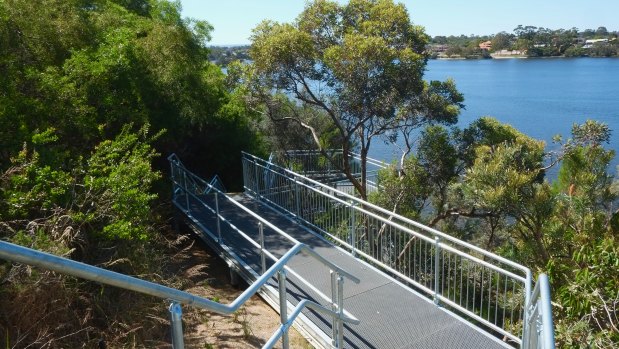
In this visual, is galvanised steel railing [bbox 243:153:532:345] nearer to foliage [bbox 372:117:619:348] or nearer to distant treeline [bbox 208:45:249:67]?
foliage [bbox 372:117:619:348]

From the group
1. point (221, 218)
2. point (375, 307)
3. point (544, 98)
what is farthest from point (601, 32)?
point (375, 307)

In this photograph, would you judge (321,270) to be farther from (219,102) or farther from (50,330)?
(219,102)

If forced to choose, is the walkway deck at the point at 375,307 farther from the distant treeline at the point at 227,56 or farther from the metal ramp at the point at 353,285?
the distant treeline at the point at 227,56

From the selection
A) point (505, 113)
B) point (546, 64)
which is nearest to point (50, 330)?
point (505, 113)

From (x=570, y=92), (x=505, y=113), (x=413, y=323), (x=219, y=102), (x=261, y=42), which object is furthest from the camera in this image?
(x=570, y=92)

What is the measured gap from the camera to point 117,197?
5762 millimetres

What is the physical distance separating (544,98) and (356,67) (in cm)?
4209

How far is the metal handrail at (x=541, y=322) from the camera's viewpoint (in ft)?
6.99

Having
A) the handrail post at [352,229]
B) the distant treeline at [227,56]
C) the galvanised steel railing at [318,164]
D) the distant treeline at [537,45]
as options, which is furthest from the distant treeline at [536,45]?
the handrail post at [352,229]

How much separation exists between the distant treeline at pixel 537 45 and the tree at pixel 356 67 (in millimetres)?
70298

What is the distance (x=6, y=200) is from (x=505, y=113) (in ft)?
130

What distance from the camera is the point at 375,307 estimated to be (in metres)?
5.42

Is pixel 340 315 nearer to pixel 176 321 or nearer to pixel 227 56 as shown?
pixel 176 321

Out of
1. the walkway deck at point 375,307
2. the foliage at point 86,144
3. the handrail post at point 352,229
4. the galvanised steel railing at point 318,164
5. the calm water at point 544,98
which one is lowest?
the calm water at point 544,98
